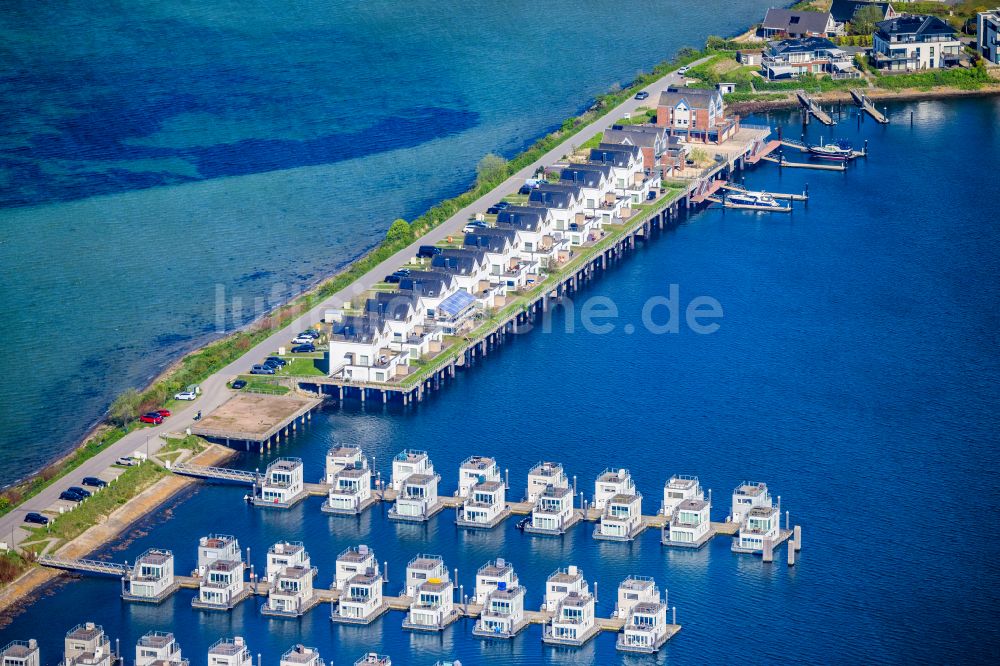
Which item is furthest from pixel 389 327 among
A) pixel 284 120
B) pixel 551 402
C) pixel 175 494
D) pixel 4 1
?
pixel 4 1

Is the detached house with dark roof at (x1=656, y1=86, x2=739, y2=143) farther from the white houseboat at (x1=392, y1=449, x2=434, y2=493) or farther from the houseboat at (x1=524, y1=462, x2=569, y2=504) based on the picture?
the houseboat at (x1=524, y1=462, x2=569, y2=504)

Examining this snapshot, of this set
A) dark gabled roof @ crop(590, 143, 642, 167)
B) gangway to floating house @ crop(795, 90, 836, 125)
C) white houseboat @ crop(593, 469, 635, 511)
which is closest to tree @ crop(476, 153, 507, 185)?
dark gabled roof @ crop(590, 143, 642, 167)

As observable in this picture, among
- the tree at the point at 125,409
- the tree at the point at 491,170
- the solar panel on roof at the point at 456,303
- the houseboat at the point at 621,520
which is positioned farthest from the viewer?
the tree at the point at 491,170

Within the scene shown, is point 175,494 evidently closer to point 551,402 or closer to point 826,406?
point 551,402

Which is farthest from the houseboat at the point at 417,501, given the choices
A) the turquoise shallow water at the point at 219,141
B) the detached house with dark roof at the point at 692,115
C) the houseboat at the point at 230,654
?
the detached house with dark roof at the point at 692,115

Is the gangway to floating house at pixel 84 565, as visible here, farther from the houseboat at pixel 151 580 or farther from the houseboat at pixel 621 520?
the houseboat at pixel 621 520
